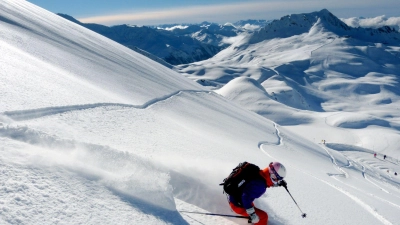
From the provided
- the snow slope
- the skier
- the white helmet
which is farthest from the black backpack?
the snow slope

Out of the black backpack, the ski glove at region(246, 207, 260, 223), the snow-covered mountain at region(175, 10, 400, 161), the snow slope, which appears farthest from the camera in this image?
the snow-covered mountain at region(175, 10, 400, 161)

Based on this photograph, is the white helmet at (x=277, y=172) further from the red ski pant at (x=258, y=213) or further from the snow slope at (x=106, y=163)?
the snow slope at (x=106, y=163)

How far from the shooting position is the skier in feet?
18.8

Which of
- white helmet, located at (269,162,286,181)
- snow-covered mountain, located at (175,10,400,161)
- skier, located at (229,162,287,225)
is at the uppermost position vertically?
white helmet, located at (269,162,286,181)

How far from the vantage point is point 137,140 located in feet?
27.0

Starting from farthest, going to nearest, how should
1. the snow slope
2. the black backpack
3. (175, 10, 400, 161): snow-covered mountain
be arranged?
(175, 10, 400, 161): snow-covered mountain
the black backpack
the snow slope

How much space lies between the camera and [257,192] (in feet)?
18.9

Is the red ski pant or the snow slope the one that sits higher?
the snow slope

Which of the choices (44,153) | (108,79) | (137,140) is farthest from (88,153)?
(108,79)

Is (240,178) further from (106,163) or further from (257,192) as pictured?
(106,163)

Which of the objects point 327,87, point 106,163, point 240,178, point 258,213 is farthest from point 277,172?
point 327,87

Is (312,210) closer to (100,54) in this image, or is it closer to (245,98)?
(100,54)

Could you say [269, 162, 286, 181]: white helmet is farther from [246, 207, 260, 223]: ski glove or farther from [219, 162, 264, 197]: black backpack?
[246, 207, 260, 223]: ski glove

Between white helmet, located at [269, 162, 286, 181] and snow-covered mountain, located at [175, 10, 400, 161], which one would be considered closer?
white helmet, located at [269, 162, 286, 181]
